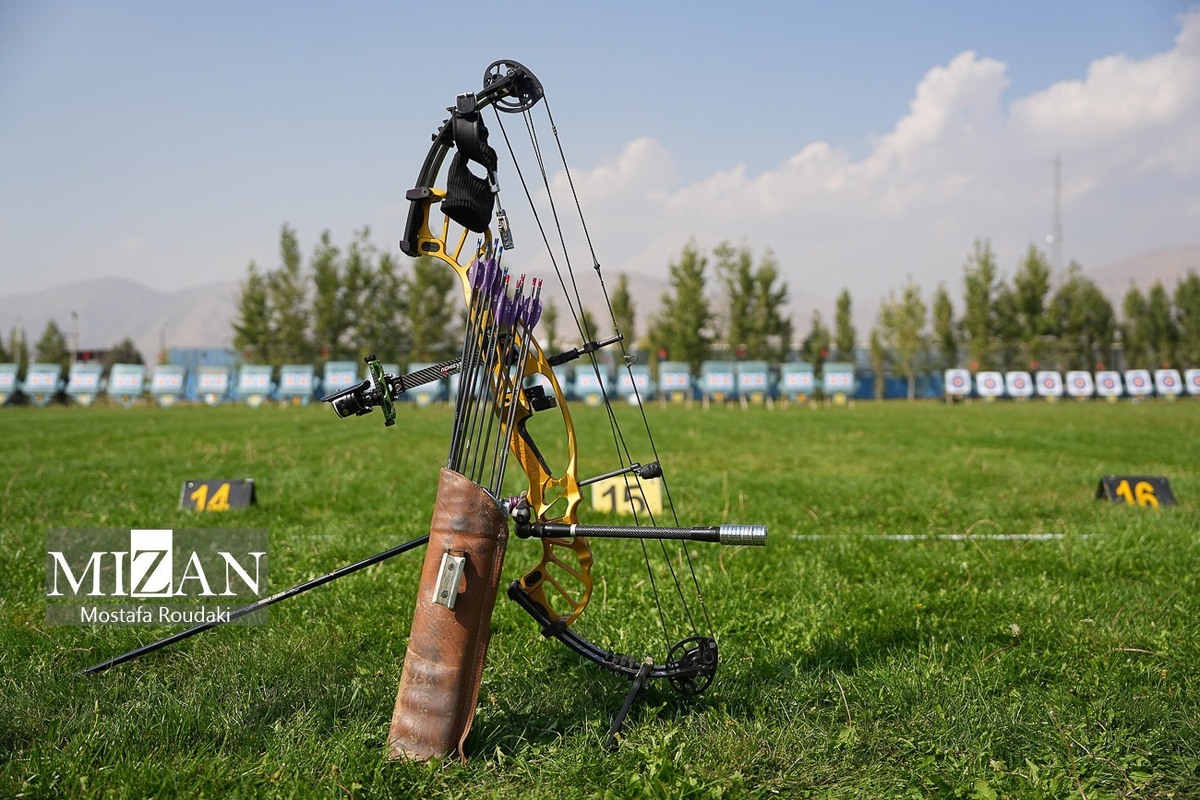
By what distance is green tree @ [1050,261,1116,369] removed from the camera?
1953 inches

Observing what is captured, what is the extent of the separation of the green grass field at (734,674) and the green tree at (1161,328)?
53675 mm

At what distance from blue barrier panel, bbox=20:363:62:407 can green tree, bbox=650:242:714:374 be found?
29080 millimetres

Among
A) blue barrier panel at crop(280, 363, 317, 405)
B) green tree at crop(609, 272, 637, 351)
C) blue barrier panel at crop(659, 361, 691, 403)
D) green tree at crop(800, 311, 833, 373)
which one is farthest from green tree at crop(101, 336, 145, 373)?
green tree at crop(800, 311, 833, 373)

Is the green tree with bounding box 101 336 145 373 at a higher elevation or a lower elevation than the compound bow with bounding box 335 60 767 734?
higher

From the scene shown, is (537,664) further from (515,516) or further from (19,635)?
(19,635)

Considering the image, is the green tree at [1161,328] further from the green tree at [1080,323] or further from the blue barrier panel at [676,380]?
the blue barrier panel at [676,380]

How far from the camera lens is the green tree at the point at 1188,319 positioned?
50.6 meters

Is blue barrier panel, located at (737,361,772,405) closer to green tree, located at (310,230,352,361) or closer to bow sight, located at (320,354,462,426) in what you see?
green tree, located at (310,230,352,361)

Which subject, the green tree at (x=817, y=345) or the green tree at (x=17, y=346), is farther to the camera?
the green tree at (x=817, y=345)

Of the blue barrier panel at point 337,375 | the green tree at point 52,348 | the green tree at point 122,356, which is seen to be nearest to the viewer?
the blue barrier panel at point 337,375

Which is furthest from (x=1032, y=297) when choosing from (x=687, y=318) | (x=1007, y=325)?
(x=687, y=318)

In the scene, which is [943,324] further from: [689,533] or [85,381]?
[689,533]

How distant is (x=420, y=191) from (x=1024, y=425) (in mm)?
18149

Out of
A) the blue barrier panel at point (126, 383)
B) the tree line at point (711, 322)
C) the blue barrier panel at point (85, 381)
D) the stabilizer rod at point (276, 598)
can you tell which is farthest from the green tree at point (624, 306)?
the stabilizer rod at point (276, 598)
